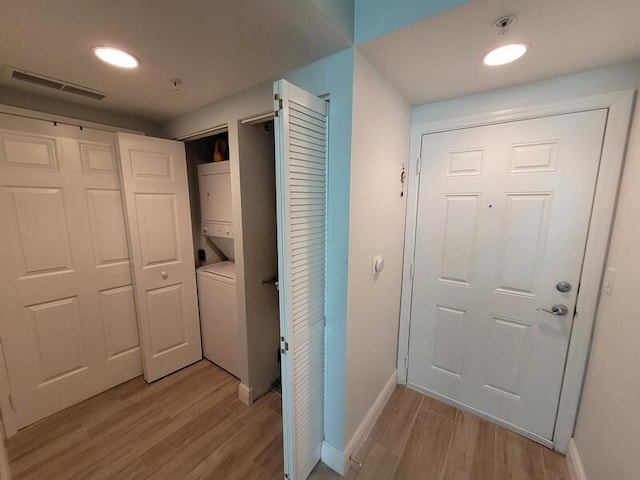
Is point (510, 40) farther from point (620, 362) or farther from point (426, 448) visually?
point (426, 448)

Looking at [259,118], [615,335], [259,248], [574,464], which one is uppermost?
[259,118]

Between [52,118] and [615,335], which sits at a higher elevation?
[52,118]

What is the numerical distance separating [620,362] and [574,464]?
714mm

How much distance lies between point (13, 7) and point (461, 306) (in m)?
2.51

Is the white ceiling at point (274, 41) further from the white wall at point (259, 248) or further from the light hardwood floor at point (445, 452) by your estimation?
the light hardwood floor at point (445, 452)

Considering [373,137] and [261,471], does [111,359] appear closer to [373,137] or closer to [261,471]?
[261,471]

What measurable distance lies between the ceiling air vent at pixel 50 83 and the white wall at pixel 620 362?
2.89 meters

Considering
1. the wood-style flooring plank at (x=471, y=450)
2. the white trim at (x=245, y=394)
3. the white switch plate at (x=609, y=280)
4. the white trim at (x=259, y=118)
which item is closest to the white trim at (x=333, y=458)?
the wood-style flooring plank at (x=471, y=450)

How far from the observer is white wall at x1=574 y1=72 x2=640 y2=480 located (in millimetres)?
980

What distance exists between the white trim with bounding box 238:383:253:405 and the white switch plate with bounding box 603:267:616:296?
2.20m

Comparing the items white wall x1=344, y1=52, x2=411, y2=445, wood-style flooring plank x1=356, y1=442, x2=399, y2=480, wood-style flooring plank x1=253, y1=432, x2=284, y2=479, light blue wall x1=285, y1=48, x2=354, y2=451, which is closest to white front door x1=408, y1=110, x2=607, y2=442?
white wall x1=344, y1=52, x2=411, y2=445

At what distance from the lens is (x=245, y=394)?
188 centimetres

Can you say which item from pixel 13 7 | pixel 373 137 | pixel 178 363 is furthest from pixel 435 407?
pixel 13 7

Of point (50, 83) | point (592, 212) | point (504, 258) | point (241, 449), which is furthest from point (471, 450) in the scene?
point (50, 83)
